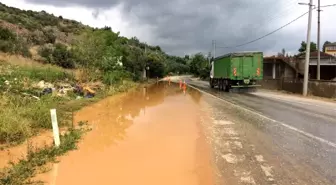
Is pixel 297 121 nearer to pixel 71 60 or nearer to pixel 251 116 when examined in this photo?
pixel 251 116

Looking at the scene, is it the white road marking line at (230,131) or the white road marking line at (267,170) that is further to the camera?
the white road marking line at (230,131)

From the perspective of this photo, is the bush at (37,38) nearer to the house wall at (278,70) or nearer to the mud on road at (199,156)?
the house wall at (278,70)

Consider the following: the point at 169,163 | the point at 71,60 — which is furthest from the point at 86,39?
the point at 169,163

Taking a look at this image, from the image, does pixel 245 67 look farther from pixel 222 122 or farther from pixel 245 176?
pixel 245 176

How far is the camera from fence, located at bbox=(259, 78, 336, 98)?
80.2ft

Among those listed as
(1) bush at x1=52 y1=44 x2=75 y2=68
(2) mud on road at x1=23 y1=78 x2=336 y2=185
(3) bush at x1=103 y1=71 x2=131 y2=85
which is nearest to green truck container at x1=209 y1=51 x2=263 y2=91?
(3) bush at x1=103 y1=71 x2=131 y2=85

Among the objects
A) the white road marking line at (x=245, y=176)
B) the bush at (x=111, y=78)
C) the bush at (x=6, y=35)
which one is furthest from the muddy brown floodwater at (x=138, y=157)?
the bush at (x=6, y=35)

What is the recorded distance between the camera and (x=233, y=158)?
24.8ft

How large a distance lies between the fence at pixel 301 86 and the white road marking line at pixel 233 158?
62.1 feet

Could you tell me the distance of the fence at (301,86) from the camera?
24448mm

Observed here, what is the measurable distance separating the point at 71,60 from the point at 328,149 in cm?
3482

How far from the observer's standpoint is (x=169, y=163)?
7.47 m

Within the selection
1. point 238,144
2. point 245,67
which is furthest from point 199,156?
point 245,67

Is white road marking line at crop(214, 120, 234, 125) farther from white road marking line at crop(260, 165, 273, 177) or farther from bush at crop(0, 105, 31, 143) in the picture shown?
bush at crop(0, 105, 31, 143)
